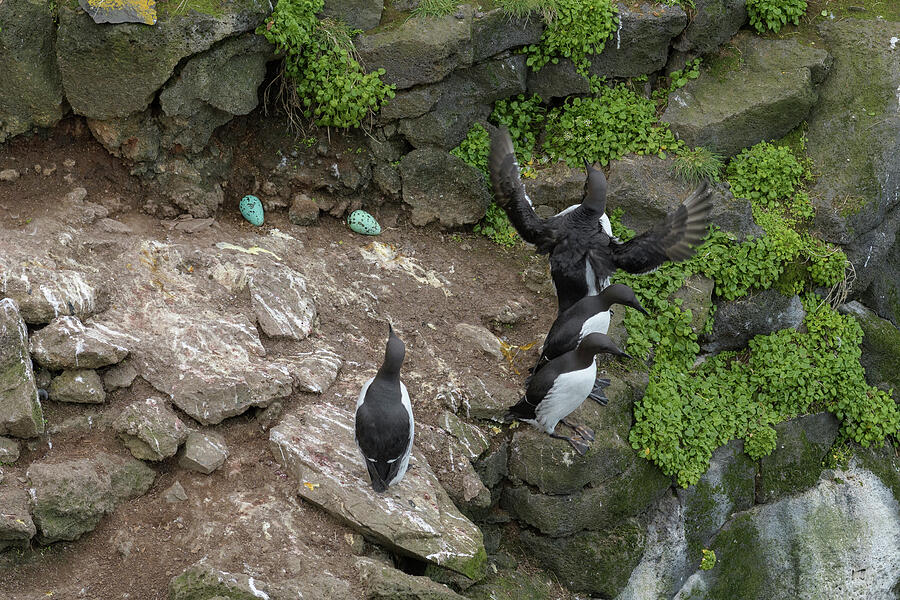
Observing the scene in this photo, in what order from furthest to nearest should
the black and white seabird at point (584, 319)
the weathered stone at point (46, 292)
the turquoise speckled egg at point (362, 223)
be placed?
the turquoise speckled egg at point (362, 223)
the black and white seabird at point (584, 319)
the weathered stone at point (46, 292)

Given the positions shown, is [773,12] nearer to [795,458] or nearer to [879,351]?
[879,351]

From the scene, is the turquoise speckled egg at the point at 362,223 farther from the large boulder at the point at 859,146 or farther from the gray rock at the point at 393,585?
the large boulder at the point at 859,146

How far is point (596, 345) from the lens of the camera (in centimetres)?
657

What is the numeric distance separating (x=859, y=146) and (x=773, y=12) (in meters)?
1.82

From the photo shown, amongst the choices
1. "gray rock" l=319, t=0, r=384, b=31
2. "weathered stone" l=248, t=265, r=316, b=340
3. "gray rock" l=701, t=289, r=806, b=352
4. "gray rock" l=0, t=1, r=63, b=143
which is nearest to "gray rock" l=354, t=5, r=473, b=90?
"gray rock" l=319, t=0, r=384, b=31

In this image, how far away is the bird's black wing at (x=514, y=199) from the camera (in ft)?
25.3

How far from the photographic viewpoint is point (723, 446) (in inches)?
319

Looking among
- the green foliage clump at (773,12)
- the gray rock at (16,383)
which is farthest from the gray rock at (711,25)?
the gray rock at (16,383)

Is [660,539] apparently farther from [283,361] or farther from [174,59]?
[174,59]

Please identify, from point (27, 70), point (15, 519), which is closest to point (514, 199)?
point (27, 70)

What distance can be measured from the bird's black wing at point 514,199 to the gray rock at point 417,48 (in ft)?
3.62

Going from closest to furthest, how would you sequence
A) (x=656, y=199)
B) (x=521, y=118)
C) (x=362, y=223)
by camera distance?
(x=362, y=223), (x=656, y=199), (x=521, y=118)

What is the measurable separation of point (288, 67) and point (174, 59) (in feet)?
3.73

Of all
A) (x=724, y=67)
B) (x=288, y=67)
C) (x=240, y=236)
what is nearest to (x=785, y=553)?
(x=724, y=67)
